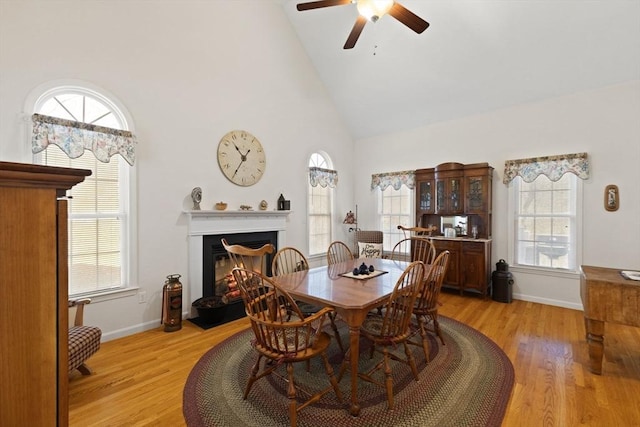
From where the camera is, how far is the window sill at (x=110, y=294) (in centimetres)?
299

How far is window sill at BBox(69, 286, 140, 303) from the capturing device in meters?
2.99

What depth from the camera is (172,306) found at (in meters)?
3.34

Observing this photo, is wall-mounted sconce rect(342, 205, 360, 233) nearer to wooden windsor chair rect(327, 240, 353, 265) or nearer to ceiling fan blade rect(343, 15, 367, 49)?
wooden windsor chair rect(327, 240, 353, 265)

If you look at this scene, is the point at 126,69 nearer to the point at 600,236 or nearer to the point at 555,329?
the point at 555,329

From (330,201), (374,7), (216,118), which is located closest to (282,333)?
(374,7)

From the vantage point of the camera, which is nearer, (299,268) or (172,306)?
(172,306)

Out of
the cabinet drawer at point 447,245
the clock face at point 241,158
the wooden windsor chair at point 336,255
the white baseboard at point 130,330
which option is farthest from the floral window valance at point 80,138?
the cabinet drawer at point 447,245

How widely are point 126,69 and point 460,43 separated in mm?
4150

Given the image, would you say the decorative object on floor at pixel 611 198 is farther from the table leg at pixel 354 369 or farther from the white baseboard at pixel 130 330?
the white baseboard at pixel 130 330

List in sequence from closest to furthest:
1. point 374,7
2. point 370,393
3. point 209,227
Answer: point 370,393 < point 374,7 < point 209,227

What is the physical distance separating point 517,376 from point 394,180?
3823 millimetres

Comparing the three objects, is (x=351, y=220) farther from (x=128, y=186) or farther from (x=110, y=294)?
(x=110, y=294)

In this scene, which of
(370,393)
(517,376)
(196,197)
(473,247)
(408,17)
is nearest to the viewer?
(370,393)

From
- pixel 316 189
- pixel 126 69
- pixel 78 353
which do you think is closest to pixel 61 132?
pixel 126 69
